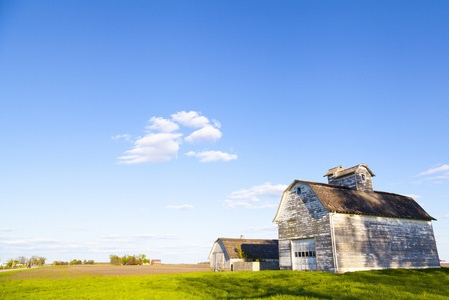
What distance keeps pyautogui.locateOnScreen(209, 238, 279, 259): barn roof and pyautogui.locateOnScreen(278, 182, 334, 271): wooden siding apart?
15.2 meters

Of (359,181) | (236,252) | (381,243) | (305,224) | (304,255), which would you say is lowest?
(236,252)

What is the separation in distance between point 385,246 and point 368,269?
3173mm

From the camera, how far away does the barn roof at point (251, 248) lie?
146 ft

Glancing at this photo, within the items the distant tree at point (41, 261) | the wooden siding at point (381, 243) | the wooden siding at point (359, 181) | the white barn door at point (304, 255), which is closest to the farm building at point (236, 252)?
the white barn door at point (304, 255)

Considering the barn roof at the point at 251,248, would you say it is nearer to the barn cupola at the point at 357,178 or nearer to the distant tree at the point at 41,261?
the barn cupola at the point at 357,178

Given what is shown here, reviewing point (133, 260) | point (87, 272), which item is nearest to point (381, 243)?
point (87, 272)

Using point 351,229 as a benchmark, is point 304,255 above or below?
below

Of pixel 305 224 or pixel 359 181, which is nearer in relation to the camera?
pixel 305 224

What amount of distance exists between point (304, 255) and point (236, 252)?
18.6 m

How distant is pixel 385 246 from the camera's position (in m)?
26.9

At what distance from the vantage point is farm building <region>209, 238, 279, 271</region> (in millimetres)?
43312

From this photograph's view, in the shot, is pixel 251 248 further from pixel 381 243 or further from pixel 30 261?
pixel 30 261

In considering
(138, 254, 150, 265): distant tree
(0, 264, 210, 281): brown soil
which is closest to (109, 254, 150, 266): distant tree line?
(138, 254, 150, 265): distant tree

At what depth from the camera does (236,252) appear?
4456 cm
